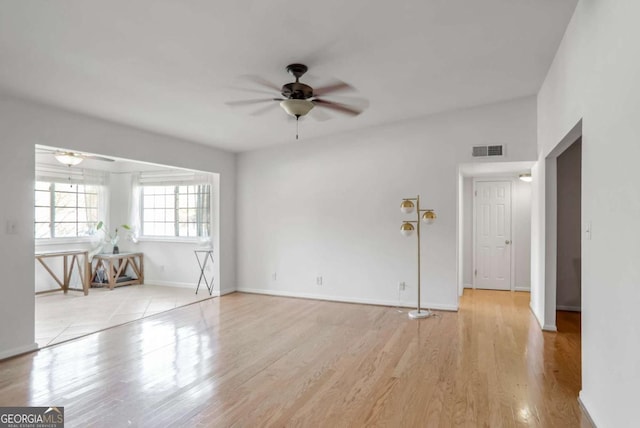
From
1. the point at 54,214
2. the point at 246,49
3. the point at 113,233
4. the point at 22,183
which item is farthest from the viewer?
the point at 113,233

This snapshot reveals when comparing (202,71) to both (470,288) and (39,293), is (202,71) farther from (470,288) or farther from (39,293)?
(470,288)

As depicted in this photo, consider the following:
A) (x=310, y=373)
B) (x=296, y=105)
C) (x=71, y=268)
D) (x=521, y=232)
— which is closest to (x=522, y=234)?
(x=521, y=232)

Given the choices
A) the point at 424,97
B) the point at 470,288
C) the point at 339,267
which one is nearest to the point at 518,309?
the point at 470,288

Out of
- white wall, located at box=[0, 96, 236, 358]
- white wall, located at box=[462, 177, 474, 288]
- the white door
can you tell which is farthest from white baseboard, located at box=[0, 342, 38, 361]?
the white door

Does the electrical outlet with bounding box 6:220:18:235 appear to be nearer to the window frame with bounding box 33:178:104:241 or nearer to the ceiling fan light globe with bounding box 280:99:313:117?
the ceiling fan light globe with bounding box 280:99:313:117

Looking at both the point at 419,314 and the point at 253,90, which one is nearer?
the point at 253,90

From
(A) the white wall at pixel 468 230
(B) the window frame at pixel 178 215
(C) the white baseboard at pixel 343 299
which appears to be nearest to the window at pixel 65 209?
(B) the window frame at pixel 178 215

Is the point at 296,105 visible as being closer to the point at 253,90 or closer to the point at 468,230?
the point at 253,90

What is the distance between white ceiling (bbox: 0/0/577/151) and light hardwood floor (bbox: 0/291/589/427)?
2.48 metres

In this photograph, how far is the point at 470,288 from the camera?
7.09m

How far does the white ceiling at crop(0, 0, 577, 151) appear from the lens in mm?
2508

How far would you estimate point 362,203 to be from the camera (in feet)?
19.2

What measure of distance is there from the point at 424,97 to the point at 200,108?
265 centimetres

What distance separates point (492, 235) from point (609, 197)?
500 cm
